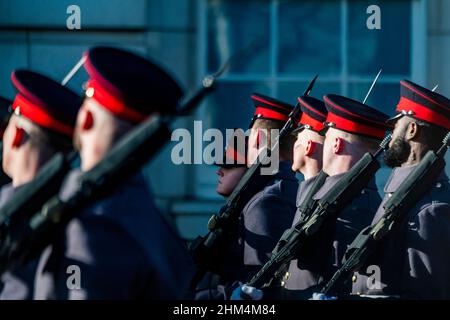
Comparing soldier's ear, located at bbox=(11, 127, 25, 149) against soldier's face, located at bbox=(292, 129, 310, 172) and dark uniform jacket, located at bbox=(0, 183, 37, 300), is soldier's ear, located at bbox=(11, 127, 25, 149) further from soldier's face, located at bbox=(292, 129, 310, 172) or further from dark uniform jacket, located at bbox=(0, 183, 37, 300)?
soldier's face, located at bbox=(292, 129, 310, 172)

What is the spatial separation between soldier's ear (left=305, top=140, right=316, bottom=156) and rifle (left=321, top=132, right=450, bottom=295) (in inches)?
31.4

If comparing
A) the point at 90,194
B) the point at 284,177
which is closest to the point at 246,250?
the point at 284,177

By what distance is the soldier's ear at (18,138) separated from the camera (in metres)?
4.80

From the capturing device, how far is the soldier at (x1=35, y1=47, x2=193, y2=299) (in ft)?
14.0

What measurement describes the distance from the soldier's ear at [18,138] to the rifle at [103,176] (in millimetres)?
372

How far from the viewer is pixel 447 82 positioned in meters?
8.97

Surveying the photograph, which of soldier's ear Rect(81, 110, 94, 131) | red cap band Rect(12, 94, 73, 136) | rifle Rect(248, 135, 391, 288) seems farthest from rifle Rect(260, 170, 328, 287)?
soldier's ear Rect(81, 110, 94, 131)

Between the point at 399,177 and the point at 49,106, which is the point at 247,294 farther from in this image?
the point at 49,106

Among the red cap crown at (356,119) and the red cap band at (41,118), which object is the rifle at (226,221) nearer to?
the red cap crown at (356,119)

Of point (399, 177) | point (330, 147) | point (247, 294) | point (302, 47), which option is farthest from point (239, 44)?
point (247, 294)

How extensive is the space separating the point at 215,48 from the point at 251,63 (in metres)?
0.25

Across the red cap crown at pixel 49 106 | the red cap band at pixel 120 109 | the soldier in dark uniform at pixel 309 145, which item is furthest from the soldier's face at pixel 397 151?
the red cap band at pixel 120 109

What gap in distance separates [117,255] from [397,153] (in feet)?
7.18
